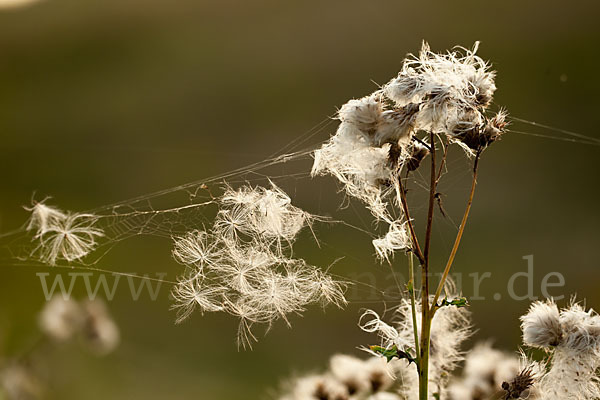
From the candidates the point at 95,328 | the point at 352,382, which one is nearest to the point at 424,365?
the point at 352,382

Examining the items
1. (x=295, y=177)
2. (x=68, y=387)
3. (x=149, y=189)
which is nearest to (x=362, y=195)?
(x=295, y=177)

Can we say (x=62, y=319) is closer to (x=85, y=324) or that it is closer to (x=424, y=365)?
(x=85, y=324)

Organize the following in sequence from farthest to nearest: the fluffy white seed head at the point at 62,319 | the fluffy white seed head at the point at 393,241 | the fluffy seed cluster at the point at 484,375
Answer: the fluffy white seed head at the point at 62,319 → the fluffy seed cluster at the point at 484,375 → the fluffy white seed head at the point at 393,241

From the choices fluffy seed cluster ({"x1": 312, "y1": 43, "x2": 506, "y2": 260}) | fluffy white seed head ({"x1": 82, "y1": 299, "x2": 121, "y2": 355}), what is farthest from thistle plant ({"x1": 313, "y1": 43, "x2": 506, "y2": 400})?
fluffy white seed head ({"x1": 82, "y1": 299, "x2": 121, "y2": 355})

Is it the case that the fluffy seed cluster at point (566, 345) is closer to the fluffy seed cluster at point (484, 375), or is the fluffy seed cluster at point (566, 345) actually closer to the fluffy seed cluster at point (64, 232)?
the fluffy seed cluster at point (484, 375)

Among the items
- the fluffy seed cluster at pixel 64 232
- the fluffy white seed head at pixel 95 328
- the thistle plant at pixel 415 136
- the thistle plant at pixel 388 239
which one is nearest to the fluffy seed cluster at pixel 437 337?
the thistle plant at pixel 388 239

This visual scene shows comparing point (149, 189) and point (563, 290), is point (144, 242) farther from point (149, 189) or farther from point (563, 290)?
Result: point (563, 290)

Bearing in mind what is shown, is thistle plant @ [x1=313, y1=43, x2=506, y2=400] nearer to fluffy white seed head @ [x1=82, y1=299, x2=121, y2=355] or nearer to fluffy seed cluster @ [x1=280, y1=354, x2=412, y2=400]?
fluffy seed cluster @ [x1=280, y1=354, x2=412, y2=400]
